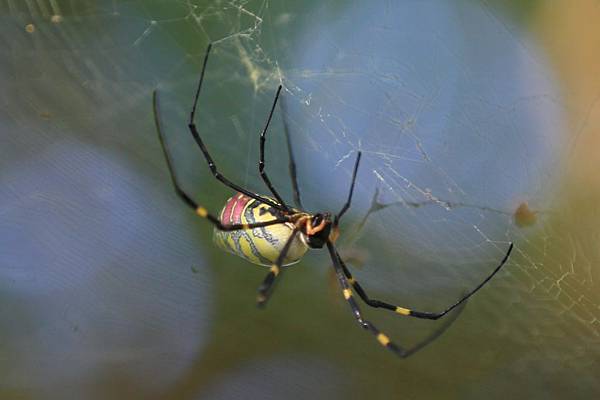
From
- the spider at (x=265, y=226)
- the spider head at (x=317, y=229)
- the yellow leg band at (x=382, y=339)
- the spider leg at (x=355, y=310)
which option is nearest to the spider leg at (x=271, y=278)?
Answer: the spider at (x=265, y=226)

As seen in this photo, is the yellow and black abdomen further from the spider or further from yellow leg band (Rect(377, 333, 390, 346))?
yellow leg band (Rect(377, 333, 390, 346))

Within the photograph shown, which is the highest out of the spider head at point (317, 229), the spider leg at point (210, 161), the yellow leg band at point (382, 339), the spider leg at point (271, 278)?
the spider leg at point (210, 161)

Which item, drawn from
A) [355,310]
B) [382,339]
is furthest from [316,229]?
[382,339]

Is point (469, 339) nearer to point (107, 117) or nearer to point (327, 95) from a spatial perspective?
point (327, 95)

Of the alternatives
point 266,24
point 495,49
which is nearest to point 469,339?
point 495,49

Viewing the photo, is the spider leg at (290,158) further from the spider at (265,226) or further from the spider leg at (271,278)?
the spider leg at (271,278)

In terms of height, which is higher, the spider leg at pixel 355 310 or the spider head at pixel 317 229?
the spider head at pixel 317 229
